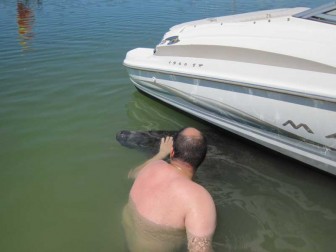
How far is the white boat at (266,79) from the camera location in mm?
3328

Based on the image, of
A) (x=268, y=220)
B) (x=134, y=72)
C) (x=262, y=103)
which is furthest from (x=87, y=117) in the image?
(x=268, y=220)

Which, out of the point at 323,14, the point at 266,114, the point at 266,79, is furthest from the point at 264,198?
the point at 323,14

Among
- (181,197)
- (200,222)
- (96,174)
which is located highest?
(181,197)

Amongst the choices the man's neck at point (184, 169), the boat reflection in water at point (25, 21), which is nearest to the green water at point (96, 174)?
the man's neck at point (184, 169)

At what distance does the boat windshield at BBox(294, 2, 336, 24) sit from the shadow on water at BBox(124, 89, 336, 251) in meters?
1.42

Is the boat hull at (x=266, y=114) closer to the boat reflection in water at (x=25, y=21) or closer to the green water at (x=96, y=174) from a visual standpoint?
the green water at (x=96, y=174)

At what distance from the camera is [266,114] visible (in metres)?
3.64

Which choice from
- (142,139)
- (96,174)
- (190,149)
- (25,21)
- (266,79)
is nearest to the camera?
(190,149)

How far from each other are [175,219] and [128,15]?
34.2 feet

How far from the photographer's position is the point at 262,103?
363cm

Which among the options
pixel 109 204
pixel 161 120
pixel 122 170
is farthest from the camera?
pixel 161 120

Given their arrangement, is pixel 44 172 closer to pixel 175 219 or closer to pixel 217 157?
pixel 217 157

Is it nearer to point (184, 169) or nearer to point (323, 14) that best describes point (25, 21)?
point (323, 14)

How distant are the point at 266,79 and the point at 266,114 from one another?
317mm
